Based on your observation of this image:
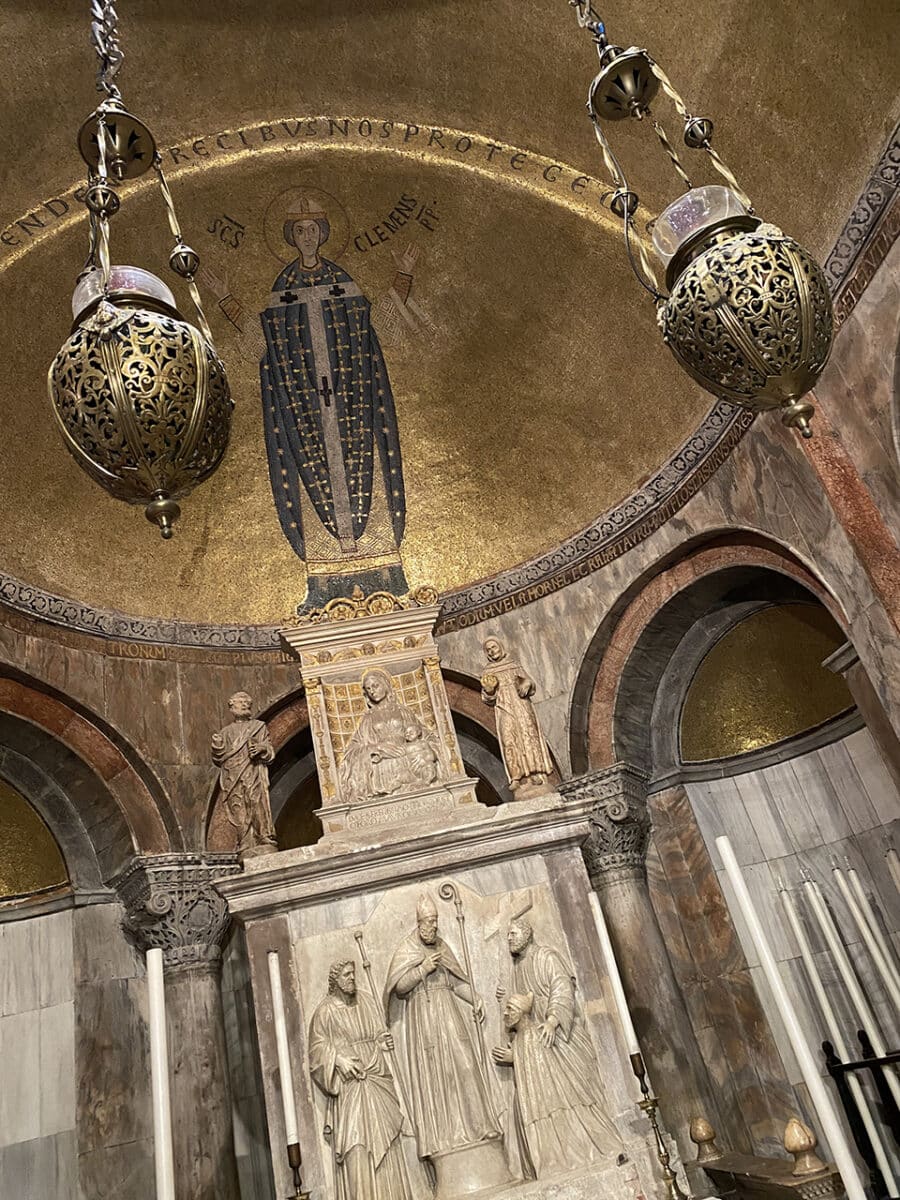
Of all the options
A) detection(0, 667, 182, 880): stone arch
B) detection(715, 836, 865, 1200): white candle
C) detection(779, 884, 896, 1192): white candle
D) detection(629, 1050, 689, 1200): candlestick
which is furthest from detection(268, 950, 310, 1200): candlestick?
detection(0, 667, 182, 880): stone arch

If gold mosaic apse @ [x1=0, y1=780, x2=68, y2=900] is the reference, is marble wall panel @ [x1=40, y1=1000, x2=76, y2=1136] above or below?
below

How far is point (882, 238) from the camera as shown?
5844 millimetres

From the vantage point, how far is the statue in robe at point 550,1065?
421 centimetres

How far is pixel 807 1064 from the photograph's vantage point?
7.98ft

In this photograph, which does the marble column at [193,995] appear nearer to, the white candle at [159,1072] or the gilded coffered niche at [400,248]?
the gilded coffered niche at [400,248]

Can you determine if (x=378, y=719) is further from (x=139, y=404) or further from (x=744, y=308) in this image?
(x=744, y=308)

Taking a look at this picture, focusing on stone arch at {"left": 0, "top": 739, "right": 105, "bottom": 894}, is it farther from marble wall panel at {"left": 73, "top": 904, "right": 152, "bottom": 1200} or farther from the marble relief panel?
the marble relief panel

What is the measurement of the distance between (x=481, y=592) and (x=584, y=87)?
4.41 meters

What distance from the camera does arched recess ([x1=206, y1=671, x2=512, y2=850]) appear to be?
8844 millimetres

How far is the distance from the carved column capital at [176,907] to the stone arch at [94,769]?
0.56 feet

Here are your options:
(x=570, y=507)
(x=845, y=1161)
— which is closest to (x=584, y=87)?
(x=570, y=507)

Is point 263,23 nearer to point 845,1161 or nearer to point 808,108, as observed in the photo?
point 808,108

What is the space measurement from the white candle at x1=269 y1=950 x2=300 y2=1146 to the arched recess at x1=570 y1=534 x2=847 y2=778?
4.26 meters

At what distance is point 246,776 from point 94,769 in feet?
7.42
